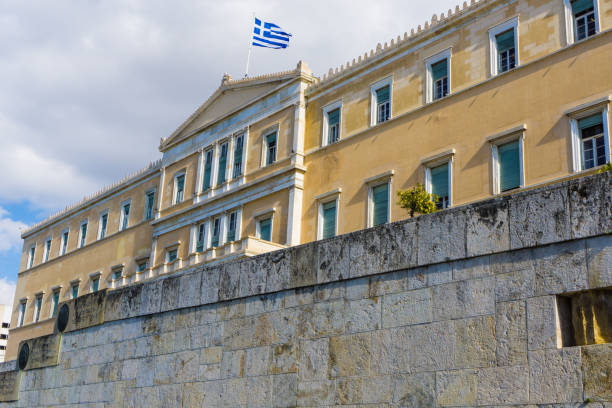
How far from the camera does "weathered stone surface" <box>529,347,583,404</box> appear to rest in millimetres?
6340

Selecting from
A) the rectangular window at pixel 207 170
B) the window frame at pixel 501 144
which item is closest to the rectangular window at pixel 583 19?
the window frame at pixel 501 144

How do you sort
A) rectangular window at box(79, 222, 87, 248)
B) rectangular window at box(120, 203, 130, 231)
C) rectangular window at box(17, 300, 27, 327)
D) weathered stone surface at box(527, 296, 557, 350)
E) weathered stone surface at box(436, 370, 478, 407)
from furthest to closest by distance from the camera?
rectangular window at box(17, 300, 27, 327), rectangular window at box(79, 222, 87, 248), rectangular window at box(120, 203, 130, 231), weathered stone surface at box(436, 370, 478, 407), weathered stone surface at box(527, 296, 557, 350)

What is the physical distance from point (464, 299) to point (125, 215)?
33938mm

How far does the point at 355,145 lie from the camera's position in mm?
25766

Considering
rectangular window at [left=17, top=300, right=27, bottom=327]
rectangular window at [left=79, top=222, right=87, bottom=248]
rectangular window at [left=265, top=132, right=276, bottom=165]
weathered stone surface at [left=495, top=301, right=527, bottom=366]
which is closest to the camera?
weathered stone surface at [left=495, top=301, right=527, bottom=366]

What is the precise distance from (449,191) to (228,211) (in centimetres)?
1121

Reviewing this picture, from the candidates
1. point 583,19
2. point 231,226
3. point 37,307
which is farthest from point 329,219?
point 37,307

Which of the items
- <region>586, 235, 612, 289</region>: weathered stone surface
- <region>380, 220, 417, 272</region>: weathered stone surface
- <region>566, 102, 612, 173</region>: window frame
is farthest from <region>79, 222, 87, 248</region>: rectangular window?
<region>586, 235, 612, 289</region>: weathered stone surface

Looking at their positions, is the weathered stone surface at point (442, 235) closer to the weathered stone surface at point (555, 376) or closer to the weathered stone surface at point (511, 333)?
the weathered stone surface at point (511, 333)

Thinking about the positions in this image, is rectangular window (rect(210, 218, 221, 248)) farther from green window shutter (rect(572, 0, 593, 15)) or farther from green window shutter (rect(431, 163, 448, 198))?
green window shutter (rect(572, 0, 593, 15))

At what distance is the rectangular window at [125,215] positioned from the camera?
3903 cm

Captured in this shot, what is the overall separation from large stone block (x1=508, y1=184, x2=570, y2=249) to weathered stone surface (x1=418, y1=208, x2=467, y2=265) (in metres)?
0.57

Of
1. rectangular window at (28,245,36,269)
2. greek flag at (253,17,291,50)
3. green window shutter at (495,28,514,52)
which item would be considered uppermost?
greek flag at (253,17,291,50)

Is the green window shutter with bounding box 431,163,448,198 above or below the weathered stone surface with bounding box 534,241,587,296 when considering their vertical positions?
above
